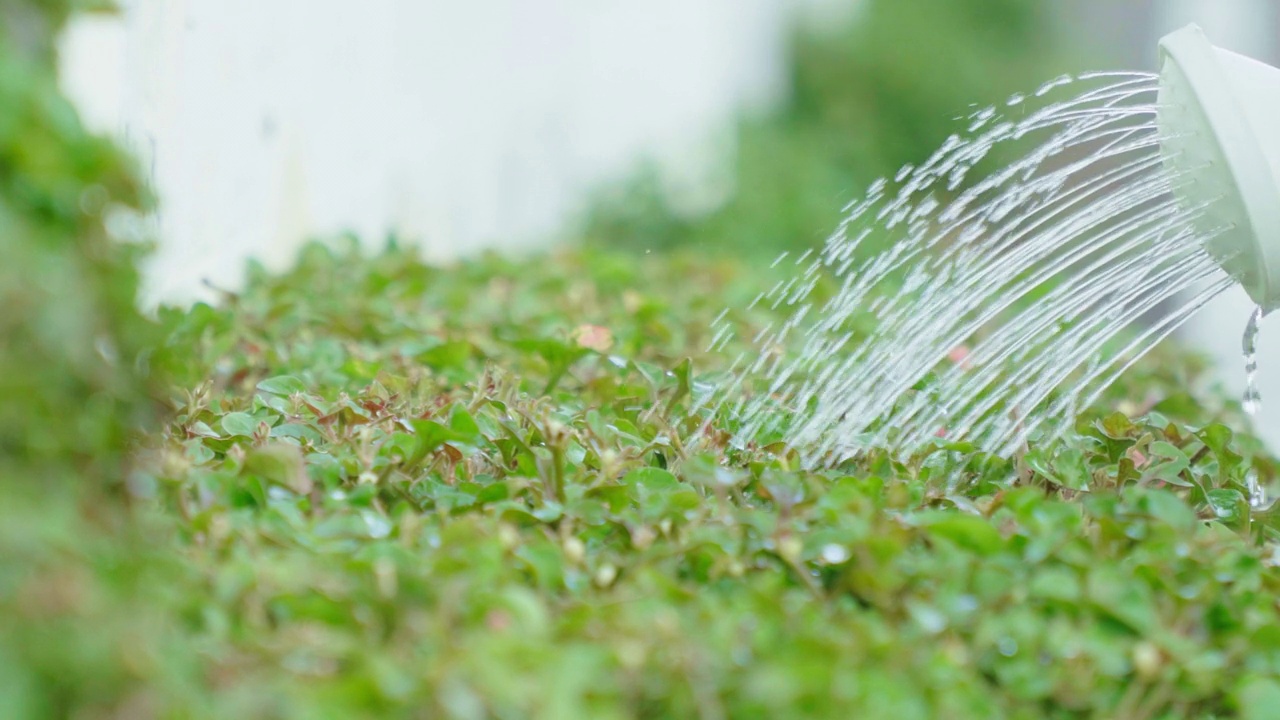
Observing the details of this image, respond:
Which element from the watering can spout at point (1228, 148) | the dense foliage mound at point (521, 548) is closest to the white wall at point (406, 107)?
the dense foliage mound at point (521, 548)

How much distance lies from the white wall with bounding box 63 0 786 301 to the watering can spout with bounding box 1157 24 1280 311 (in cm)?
143

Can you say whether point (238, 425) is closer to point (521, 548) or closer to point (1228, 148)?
point (521, 548)

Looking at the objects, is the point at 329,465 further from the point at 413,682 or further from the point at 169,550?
the point at 413,682

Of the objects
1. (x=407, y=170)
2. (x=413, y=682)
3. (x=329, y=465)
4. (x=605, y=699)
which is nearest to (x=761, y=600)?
(x=605, y=699)

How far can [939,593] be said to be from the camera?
134 centimetres

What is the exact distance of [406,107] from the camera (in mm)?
5691

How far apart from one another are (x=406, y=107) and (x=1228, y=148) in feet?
13.9

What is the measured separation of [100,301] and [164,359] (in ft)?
0.33

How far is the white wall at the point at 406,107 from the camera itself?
303 cm

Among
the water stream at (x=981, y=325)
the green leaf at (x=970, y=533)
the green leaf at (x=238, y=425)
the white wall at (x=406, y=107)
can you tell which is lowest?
the green leaf at (x=970, y=533)

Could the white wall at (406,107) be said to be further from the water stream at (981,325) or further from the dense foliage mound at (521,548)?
the water stream at (981,325)

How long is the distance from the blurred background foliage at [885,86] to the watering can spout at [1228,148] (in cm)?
567

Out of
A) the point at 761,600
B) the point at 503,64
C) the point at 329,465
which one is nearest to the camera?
the point at 761,600

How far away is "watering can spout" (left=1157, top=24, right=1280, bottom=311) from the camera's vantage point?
1934 mm
